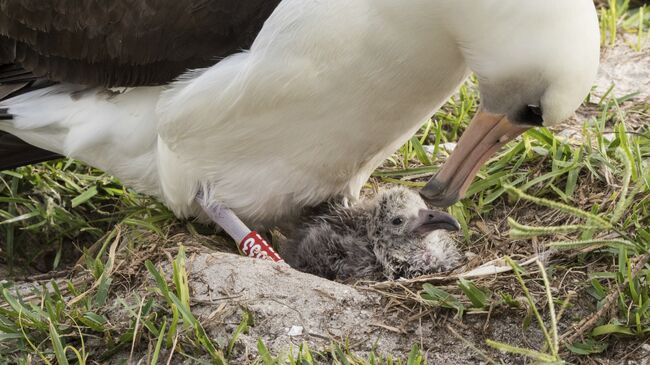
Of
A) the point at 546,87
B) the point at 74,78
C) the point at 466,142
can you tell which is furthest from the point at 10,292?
the point at 546,87

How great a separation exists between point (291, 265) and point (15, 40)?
1849mm

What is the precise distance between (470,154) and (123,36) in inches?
69.9

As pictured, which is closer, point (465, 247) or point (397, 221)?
point (397, 221)

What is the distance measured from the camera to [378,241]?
19.2ft

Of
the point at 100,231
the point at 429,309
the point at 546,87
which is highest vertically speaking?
the point at 546,87

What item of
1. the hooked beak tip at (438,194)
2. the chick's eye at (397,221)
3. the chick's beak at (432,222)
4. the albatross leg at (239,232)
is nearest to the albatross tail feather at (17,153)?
the albatross leg at (239,232)

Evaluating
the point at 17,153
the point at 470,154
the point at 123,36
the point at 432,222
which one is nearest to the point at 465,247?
the point at 432,222

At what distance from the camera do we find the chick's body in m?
5.70

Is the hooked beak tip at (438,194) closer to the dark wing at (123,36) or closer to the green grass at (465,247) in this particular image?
the green grass at (465,247)

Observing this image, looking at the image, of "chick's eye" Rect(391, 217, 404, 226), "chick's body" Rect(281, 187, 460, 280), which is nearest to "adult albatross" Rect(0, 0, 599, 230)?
"chick's body" Rect(281, 187, 460, 280)

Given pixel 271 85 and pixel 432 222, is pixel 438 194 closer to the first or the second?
pixel 432 222

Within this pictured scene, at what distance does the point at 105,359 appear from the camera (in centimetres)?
488

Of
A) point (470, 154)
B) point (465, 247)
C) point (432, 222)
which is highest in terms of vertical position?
point (470, 154)

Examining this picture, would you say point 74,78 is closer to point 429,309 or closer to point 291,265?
point 291,265
